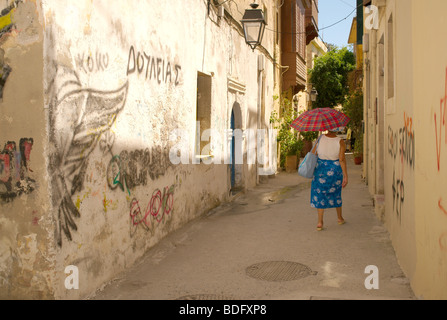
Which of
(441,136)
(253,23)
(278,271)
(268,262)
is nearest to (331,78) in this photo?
(253,23)

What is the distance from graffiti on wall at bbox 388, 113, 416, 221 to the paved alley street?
2.32 feet

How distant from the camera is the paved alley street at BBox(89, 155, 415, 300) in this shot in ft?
14.6

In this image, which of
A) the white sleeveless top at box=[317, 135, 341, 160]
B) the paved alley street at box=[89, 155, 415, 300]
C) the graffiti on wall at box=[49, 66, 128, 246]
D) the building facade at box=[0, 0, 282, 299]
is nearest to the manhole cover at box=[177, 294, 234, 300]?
the paved alley street at box=[89, 155, 415, 300]

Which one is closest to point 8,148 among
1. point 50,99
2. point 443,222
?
point 50,99

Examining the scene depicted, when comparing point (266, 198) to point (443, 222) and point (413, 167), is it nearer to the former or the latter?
point (413, 167)

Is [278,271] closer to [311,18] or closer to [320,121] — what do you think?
[320,121]

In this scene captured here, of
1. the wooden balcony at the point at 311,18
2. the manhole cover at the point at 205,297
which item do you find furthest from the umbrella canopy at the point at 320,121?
the wooden balcony at the point at 311,18

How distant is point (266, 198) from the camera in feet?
34.9

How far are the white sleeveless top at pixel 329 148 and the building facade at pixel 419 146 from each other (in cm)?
81

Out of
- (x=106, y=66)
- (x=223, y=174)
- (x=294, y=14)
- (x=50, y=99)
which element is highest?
(x=294, y=14)

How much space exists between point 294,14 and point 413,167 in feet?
46.4

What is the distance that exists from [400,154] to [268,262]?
1.91 metres

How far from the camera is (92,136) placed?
4449 mm

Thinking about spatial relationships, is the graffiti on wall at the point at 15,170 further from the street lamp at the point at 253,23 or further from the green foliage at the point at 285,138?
the green foliage at the point at 285,138
